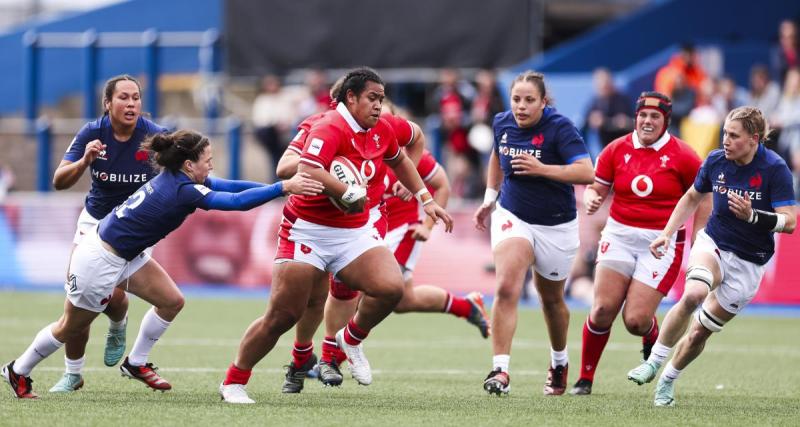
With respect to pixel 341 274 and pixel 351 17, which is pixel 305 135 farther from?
pixel 351 17

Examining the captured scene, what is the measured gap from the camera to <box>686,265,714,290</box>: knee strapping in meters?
8.66

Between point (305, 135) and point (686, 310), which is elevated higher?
point (305, 135)

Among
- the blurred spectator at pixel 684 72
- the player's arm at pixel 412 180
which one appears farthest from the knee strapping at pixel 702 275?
the blurred spectator at pixel 684 72

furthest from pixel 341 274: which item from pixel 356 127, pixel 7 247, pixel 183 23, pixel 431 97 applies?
pixel 183 23

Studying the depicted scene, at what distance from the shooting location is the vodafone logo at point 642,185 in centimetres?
966

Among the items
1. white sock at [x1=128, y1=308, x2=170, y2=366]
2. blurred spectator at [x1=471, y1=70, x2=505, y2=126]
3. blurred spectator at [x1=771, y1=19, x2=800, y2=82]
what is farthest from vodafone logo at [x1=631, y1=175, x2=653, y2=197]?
blurred spectator at [x1=771, y1=19, x2=800, y2=82]

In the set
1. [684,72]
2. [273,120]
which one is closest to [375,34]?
[273,120]

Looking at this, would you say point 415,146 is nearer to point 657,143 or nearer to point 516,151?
point 516,151

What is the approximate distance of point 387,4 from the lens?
23.0 m

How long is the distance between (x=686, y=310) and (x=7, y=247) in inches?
547

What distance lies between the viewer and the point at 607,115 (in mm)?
18562

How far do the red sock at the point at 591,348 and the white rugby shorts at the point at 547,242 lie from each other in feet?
1.59

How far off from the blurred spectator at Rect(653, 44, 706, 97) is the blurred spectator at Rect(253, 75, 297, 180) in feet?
18.8

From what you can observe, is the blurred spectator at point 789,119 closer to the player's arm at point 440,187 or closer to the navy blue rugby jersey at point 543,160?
the player's arm at point 440,187
